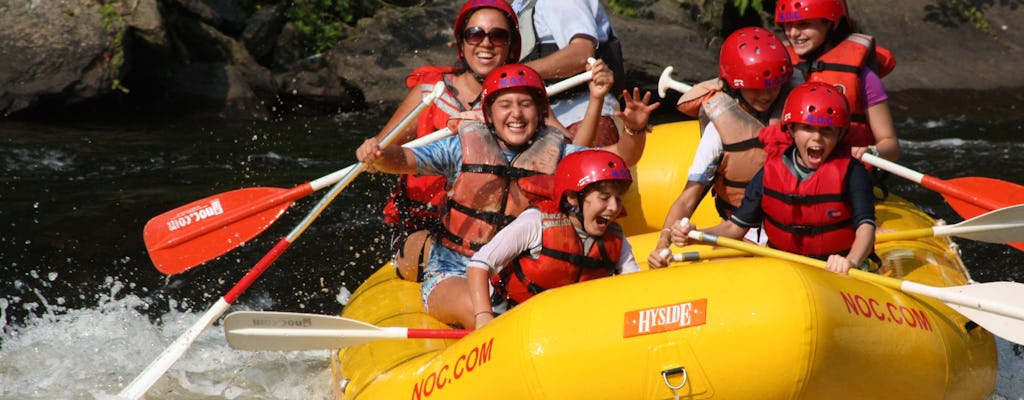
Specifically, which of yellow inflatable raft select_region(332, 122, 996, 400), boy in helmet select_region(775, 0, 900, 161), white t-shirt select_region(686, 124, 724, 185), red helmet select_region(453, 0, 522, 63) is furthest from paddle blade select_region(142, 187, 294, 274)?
boy in helmet select_region(775, 0, 900, 161)

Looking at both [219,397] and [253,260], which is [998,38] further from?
[219,397]

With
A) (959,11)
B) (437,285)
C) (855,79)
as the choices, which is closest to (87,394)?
(437,285)

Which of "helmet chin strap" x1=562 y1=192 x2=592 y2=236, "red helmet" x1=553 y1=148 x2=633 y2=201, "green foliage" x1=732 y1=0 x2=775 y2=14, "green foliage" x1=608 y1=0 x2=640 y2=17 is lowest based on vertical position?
"green foliage" x1=608 y1=0 x2=640 y2=17

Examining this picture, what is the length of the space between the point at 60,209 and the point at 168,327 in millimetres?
2357

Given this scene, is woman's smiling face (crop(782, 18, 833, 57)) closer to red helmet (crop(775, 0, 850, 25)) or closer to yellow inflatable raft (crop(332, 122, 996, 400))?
red helmet (crop(775, 0, 850, 25))

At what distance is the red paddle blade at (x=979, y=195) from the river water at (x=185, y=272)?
0.74 meters

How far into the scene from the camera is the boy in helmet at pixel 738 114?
4.66 m

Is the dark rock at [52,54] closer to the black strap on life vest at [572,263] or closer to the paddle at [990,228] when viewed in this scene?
the black strap on life vest at [572,263]

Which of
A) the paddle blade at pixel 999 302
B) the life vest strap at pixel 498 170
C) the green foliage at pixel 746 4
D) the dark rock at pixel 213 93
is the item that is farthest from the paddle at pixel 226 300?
the green foliage at pixel 746 4

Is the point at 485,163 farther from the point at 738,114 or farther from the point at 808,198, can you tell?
the point at 808,198

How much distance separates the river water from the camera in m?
5.49

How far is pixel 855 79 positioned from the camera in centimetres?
508

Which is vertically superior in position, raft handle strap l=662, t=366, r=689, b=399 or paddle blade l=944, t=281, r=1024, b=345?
raft handle strap l=662, t=366, r=689, b=399

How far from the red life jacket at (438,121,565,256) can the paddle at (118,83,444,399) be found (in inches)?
13.6
